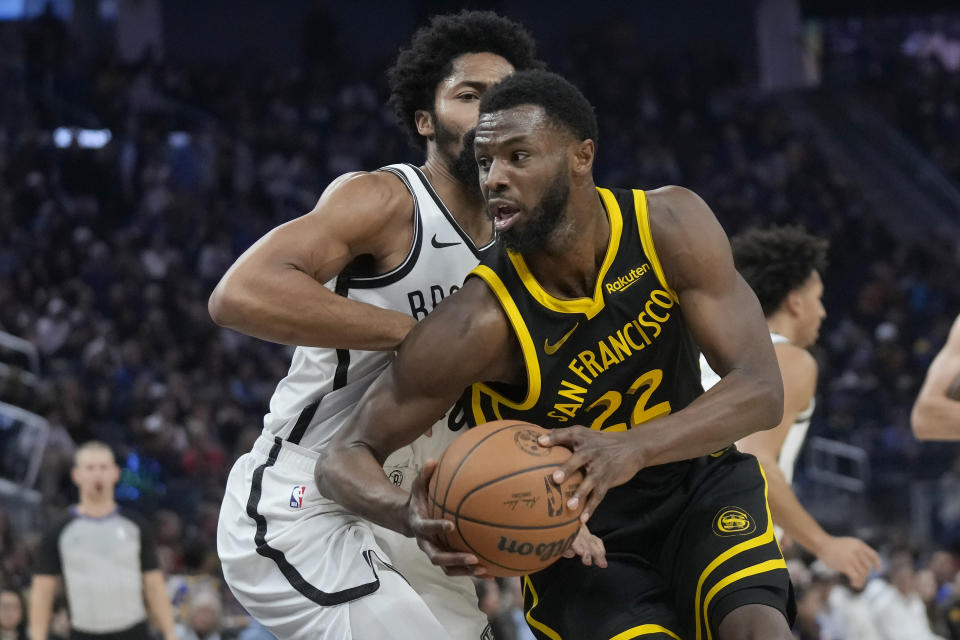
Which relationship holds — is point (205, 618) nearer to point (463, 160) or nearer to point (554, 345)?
point (463, 160)

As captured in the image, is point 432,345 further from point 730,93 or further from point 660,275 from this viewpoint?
point 730,93

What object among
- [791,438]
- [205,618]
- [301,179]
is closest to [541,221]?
[791,438]

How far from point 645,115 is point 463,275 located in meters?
15.7

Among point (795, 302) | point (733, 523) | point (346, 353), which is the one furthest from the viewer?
point (795, 302)

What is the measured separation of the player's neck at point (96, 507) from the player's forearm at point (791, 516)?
371 centimetres

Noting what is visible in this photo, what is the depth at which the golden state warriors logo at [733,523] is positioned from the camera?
126 inches

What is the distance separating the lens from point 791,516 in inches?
193

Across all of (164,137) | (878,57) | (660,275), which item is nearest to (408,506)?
(660,275)

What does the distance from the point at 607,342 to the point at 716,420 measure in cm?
35

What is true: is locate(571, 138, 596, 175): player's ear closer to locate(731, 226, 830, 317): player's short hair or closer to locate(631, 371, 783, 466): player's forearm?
locate(631, 371, 783, 466): player's forearm

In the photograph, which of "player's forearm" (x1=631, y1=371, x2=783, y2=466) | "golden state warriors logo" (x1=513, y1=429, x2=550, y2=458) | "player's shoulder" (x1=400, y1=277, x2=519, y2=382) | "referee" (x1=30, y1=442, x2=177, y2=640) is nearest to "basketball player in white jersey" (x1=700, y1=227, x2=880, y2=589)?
"player's forearm" (x1=631, y1=371, x2=783, y2=466)

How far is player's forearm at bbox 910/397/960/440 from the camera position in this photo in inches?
188

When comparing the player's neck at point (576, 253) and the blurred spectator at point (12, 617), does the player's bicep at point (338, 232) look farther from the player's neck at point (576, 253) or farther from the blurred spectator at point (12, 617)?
the blurred spectator at point (12, 617)

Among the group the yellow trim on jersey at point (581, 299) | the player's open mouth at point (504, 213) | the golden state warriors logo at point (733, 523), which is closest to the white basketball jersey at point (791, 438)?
the golden state warriors logo at point (733, 523)
